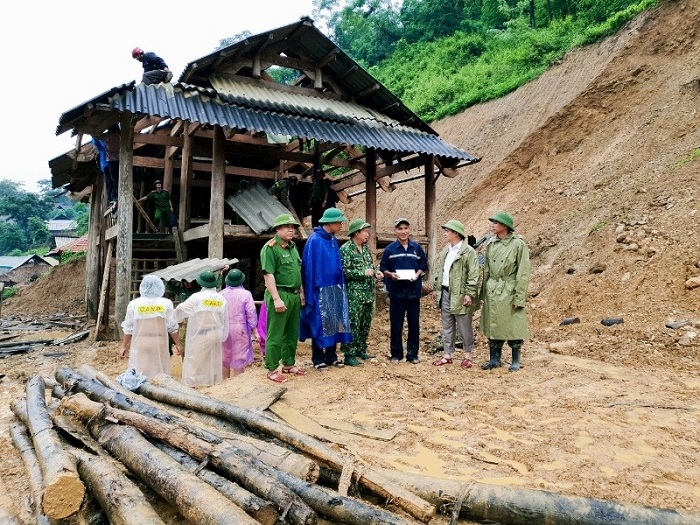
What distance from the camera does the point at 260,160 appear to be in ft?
42.8

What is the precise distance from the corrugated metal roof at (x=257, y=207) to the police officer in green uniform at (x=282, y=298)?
13.5 feet

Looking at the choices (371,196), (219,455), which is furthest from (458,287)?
(371,196)

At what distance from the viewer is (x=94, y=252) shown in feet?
44.2

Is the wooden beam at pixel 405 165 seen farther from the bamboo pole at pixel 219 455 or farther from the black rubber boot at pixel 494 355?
the bamboo pole at pixel 219 455

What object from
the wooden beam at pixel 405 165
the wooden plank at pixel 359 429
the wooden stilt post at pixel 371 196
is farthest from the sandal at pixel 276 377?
the wooden beam at pixel 405 165

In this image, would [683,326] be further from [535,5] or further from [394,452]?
[535,5]

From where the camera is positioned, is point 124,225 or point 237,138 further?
point 237,138

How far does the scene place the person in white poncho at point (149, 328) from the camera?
553cm

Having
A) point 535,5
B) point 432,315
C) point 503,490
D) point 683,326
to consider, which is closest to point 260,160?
point 432,315

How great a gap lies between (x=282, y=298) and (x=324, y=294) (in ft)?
1.61

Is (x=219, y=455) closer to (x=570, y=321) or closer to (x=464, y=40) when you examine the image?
(x=570, y=321)

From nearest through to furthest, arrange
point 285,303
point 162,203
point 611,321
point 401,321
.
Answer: point 285,303 → point 401,321 → point 611,321 → point 162,203

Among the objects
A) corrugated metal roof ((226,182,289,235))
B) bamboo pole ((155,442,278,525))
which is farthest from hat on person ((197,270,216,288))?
corrugated metal roof ((226,182,289,235))

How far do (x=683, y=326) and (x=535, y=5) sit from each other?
72.6ft
